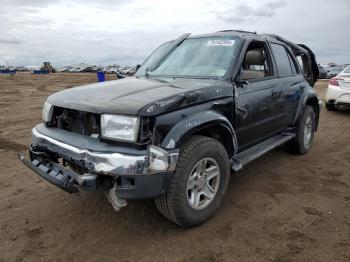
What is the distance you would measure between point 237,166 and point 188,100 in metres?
1.05

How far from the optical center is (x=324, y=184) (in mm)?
4414

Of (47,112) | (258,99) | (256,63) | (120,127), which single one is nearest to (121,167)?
(120,127)

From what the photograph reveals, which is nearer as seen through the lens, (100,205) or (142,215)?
(142,215)

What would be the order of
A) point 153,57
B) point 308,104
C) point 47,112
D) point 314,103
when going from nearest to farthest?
point 47,112 → point 153,57 → point 308,104 → point 314,103

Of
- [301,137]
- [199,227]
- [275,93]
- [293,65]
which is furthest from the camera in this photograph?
[301,137]

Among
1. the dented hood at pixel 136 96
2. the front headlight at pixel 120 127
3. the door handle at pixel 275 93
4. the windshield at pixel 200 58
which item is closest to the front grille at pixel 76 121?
the dented hood at pixel 136 96

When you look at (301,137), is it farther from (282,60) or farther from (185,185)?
(185,185)

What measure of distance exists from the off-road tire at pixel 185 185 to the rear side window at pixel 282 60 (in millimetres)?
2122

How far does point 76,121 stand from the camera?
10.9ft

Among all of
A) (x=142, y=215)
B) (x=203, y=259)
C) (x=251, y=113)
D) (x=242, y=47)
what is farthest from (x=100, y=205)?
(x=242, y=47)

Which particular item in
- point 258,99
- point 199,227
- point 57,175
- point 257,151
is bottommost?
point 199,227

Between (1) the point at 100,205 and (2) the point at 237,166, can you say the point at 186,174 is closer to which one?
(2) the point at 237,166

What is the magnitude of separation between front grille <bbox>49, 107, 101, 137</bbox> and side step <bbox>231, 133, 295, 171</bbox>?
1.52 m

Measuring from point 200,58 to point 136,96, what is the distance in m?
1.36
